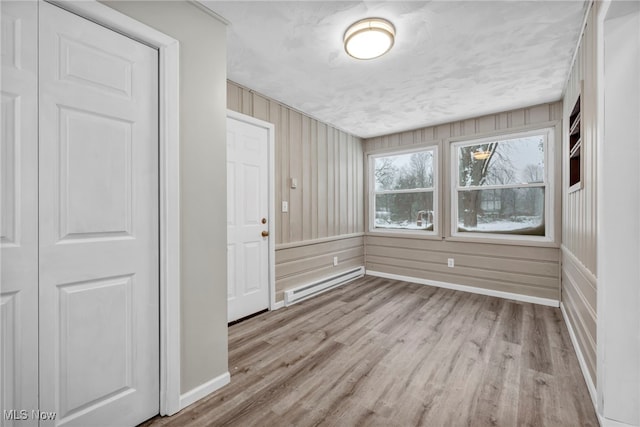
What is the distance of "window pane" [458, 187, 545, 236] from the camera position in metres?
3.47

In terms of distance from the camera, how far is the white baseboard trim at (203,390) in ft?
5.29

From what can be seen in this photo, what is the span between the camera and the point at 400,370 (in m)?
1.99

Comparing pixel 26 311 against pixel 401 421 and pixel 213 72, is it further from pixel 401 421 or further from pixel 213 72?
pixel 401 421

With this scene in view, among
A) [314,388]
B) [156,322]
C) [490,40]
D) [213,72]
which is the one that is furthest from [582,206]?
[156,322]

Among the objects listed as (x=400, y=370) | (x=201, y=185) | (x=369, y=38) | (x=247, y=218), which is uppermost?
(x=369, y=38)

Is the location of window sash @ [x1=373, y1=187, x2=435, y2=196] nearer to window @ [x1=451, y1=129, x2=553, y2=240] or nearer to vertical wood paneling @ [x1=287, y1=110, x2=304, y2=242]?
window @ [x1=451, y1=129, x2=553, y2=240]

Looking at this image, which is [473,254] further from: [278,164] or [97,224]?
[97,224]

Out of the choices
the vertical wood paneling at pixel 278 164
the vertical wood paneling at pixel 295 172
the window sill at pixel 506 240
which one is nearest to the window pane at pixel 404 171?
the window sill at pixel 506 240

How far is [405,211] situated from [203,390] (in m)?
3.72

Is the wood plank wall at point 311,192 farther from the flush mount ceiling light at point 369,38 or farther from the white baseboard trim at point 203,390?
the white baseboard trim at point 203,390

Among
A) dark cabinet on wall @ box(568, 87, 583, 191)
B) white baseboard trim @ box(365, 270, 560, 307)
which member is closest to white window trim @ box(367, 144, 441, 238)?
white baseboard trim @ box(365, 270, 560, 307)

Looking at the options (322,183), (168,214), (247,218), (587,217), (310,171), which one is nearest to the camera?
(168,214)

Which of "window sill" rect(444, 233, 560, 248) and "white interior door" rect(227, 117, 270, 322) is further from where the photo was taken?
"window sill" rect(444, 233, 560, 248)

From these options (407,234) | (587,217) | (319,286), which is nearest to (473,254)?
(407,234)
